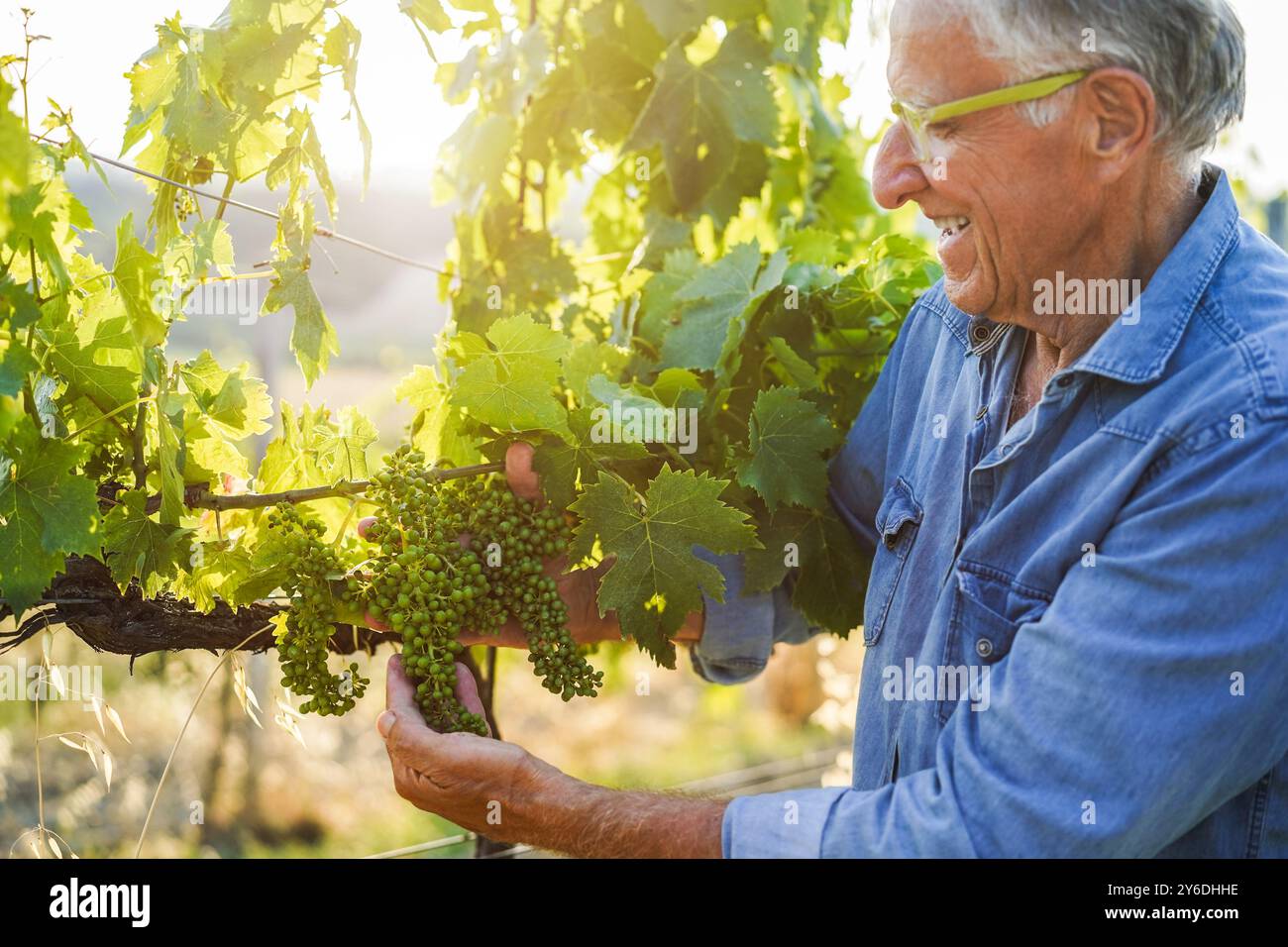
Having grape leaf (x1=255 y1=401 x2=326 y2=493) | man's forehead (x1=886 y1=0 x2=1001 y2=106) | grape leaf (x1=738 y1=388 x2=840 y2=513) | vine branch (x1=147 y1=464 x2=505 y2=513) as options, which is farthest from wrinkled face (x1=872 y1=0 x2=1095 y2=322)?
grape leaf (x1=255 y1=401 x2=326 y2=493)

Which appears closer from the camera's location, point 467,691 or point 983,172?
point 983,172

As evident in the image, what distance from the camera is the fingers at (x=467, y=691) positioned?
4.99 feet

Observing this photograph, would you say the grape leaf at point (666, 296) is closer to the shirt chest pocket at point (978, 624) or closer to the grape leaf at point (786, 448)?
the grape leaf at point (786, 448)

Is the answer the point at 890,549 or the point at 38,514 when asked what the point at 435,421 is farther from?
the point at 890,549

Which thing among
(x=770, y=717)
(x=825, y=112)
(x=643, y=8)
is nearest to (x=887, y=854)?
(x=643, y=8)

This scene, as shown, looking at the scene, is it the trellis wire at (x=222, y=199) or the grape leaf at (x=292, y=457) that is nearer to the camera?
the trellis wire at (x=222, y=199)

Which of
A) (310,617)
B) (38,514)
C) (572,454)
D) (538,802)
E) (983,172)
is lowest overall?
(538,802)

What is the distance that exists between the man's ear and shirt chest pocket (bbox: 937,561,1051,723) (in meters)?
0.52

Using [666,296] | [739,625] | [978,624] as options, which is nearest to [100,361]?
[666,296]

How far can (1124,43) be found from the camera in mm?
1337

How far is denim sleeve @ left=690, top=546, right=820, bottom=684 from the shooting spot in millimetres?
1838

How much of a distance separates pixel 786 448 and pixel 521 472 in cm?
40

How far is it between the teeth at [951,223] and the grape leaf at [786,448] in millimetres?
317

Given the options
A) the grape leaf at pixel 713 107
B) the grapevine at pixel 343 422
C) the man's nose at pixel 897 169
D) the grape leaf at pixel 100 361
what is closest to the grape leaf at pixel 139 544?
the grapevine at pixel 343 422
